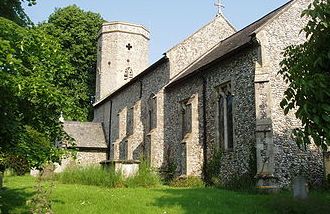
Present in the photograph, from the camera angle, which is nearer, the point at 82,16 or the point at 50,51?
the point at 50,51

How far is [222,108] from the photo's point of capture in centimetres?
1888

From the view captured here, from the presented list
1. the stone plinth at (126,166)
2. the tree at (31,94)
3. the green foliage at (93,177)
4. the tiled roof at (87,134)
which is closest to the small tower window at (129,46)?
the tiled roof at (87,134)

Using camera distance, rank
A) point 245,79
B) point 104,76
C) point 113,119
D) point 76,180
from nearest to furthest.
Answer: point 245,79 → point 76,180 → point 113,119 → point 104,76

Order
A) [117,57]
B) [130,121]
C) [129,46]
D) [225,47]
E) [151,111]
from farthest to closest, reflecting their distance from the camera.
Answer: [129,46] < [117,57] < [130,121] < [151,111] < [225,47]

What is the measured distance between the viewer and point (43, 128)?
35.1ft

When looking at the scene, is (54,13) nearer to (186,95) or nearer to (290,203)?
(186,95)

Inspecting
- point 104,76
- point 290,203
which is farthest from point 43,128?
point 104,76

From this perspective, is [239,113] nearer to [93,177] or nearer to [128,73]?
[93,177]

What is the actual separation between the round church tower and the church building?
7.16 m

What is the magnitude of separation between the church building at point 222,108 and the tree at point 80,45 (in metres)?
12.8

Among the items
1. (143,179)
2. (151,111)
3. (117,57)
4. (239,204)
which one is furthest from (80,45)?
(239,204)

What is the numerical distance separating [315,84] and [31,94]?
5.73 m

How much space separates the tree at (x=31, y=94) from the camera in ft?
26.8

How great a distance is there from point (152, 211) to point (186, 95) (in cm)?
1190
